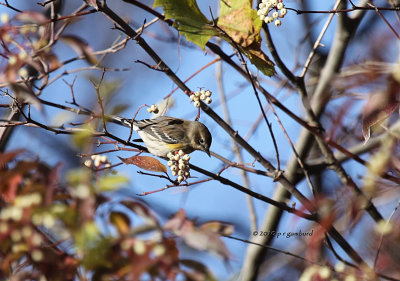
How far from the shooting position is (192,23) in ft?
9.61

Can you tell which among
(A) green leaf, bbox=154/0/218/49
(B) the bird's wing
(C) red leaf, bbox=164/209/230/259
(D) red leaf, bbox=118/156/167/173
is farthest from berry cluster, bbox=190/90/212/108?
(B) the bird's wing

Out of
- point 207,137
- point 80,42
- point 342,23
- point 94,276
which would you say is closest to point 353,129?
point 342,23

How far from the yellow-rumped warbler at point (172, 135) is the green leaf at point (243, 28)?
200 centimetres

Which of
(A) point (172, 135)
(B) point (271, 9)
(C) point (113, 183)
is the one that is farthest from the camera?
(A) point (172, 135)

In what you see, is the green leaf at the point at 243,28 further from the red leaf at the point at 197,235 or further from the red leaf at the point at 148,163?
the red leaf at the point at 197,235

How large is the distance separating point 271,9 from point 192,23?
1.64ft

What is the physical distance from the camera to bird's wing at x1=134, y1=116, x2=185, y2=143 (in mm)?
5320

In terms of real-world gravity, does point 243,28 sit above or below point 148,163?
above

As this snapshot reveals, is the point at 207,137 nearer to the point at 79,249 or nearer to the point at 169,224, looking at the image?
the point at 169,224

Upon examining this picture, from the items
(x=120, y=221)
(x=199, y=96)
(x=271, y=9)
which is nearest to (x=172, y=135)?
(x=199, y=96)

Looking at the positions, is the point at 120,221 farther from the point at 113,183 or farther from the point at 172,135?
the point at 172,135

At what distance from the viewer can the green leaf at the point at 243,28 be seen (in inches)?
114

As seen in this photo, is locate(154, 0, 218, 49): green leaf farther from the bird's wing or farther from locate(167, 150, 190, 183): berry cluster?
the bird's wing

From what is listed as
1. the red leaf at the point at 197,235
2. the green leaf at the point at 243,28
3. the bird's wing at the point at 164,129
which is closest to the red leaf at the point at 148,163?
the red leaf at the point at 197,235
